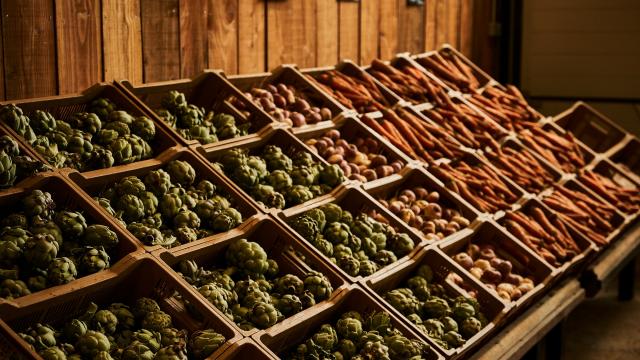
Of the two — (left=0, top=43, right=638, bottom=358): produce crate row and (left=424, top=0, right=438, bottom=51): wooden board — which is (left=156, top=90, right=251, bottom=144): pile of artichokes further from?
(left=424, top=0, right=438, bottom=51): wooden board

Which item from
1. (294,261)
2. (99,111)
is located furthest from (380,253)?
(99,111)

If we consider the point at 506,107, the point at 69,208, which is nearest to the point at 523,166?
the point at 506,107

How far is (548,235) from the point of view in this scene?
4.10 meters

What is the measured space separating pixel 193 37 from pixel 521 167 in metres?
2.01

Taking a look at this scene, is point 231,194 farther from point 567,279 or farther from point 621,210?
point 621,210

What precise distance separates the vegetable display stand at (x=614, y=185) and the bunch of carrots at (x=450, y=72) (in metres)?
0.90

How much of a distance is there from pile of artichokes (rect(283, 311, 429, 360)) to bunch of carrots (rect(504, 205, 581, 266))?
4.84 feet

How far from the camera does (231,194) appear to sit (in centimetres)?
281

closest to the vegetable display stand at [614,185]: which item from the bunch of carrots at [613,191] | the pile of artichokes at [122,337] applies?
the bunch of carrots at [613,191]

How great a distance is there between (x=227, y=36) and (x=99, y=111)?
49.9 inches

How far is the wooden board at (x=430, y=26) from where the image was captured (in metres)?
6.05

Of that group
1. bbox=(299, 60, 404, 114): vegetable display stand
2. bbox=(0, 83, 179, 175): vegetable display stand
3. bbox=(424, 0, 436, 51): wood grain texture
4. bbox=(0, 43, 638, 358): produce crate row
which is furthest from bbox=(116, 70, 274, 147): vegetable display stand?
bbox=(424, 0, 436, 51): wood grain texture

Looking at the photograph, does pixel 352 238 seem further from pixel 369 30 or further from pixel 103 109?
pixel 369 30

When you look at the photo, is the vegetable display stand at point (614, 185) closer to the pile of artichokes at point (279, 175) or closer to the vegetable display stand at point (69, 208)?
the pile of artichokes at point (279, 175)
